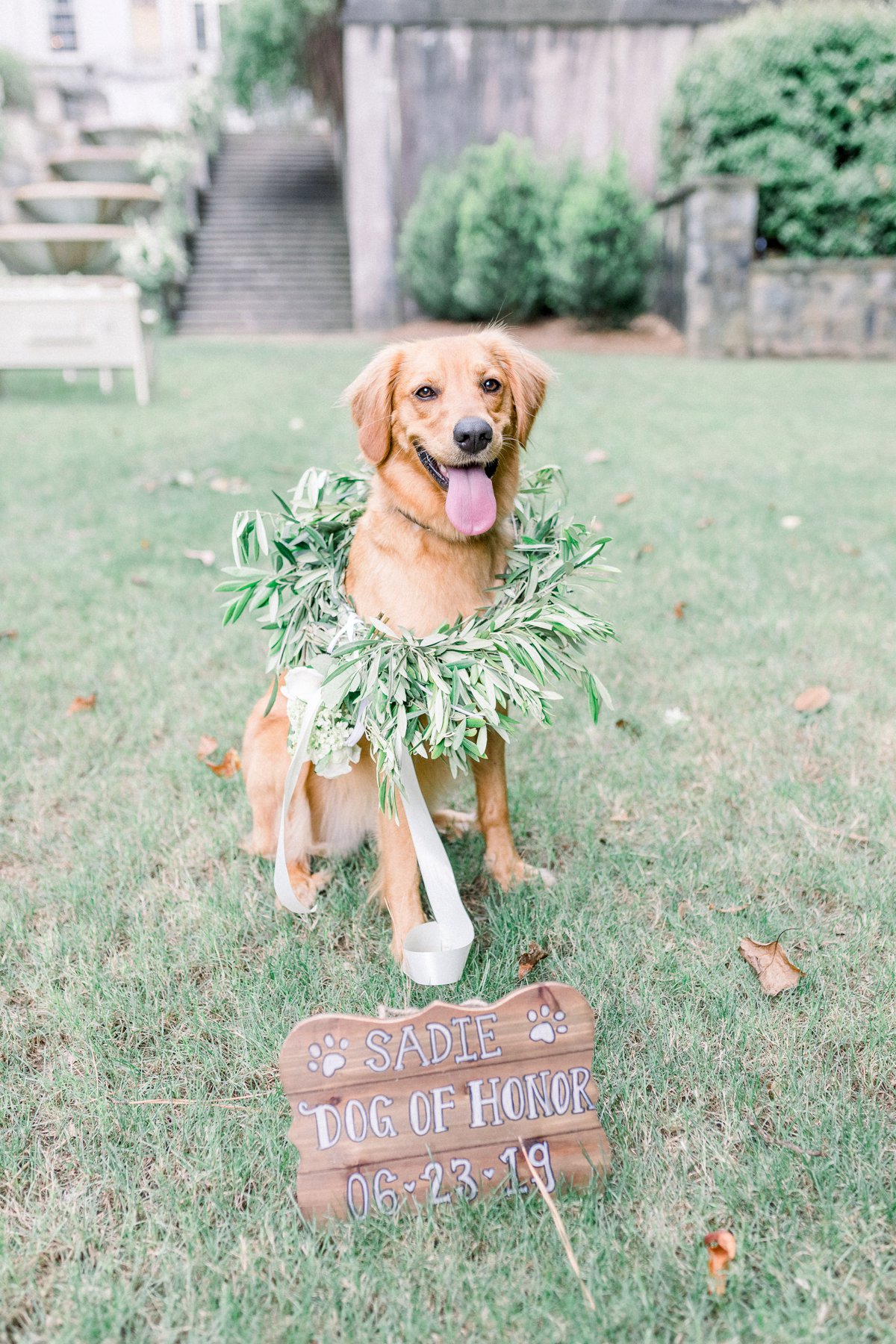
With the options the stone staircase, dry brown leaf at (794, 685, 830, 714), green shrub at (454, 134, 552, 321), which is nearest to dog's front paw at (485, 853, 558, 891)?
dry brown leaf at (794, 685, 830, 714)

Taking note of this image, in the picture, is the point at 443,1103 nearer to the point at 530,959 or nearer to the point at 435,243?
the point at 530,959

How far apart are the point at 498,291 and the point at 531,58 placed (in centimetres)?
414

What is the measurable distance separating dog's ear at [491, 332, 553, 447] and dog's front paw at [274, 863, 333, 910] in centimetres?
116

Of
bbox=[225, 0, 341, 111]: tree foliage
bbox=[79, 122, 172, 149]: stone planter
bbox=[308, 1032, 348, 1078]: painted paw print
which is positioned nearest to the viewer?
bbox=[308, 1032, 348, 1078]: painted paw print

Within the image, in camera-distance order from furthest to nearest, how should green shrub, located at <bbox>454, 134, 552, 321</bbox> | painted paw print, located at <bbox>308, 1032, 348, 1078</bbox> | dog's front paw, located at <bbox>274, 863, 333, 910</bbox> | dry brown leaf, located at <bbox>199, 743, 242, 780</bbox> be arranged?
green shrub, located at <bbox>454, 134, 552, 321</bbox> → dry brown leaf, located at <bbox>199, 743, 242, 780</bbox> → dog's front paw, located at <bbox>274, 863, 333, 910</bbox> → painted paw print, located at <bbox>308, 1032, 348, 1078</bbox>

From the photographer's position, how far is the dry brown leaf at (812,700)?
10.4 feet

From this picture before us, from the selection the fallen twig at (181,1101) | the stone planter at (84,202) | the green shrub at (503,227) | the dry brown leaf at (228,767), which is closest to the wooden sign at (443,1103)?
the fallen twig at (181,1101)

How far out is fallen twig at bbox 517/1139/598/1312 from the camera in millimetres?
1306

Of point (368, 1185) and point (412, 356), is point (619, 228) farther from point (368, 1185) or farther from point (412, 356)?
point (368, 1185)

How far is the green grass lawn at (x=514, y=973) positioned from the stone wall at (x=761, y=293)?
A: 7.22 meters

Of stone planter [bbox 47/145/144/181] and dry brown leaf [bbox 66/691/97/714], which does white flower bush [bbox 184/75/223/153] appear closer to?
stone planter [bbox 47/145/144/181]

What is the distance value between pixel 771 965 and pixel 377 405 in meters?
1.48

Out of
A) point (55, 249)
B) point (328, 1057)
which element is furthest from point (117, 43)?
point (328, 1057)

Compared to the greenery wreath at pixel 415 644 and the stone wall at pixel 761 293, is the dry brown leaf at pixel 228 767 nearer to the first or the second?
the greenery wreath at pixel 415 644
